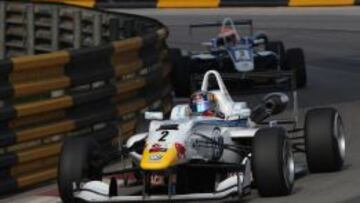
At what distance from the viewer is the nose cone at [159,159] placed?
8.18m

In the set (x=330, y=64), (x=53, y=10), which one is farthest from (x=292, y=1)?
(x=53, y=10)

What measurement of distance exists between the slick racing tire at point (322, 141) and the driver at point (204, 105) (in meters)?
0.81

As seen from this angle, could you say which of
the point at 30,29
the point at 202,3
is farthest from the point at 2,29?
the point at 202,3

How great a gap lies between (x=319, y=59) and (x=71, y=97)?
12224mm

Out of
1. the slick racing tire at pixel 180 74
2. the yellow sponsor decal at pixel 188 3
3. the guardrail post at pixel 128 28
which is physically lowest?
the yellow sponsor decal at pixel 188 3

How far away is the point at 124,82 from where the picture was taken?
1143 centimetres

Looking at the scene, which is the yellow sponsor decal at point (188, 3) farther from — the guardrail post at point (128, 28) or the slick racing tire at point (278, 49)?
the guardrail post at point (128, 28)

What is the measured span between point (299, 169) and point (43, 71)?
2.36 metres

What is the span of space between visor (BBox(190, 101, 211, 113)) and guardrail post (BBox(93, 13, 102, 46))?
6.82m

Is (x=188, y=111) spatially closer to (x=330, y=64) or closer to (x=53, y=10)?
(x=53, y=10)

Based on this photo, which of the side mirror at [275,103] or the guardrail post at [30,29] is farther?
the guardrail post at [30,29]

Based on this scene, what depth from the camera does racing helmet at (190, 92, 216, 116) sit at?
31.5ft

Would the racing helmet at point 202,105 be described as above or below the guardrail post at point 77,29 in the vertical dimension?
above

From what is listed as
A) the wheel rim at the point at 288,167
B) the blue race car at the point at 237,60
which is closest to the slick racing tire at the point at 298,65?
the blue race car at the point at 237,60
